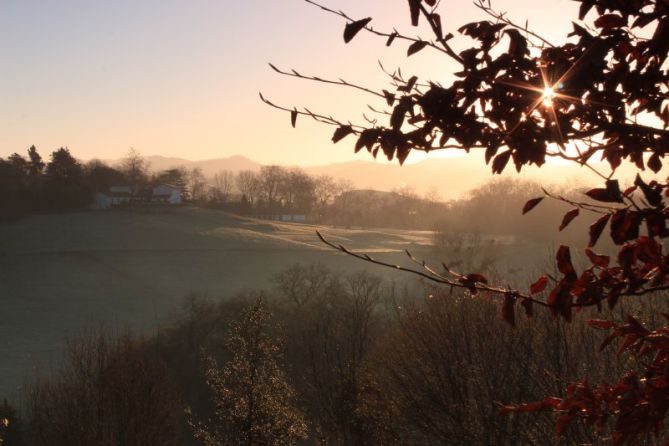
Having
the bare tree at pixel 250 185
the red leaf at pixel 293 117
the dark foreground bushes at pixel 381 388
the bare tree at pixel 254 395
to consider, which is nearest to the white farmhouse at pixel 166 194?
the bare tree at pixel 250 185

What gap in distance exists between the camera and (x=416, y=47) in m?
2.89

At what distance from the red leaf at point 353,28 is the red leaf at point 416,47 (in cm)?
22

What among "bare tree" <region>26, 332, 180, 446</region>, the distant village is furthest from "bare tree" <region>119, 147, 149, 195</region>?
"bare tree" <region>26, 332, 180, 446</region>

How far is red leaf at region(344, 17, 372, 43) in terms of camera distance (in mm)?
2805

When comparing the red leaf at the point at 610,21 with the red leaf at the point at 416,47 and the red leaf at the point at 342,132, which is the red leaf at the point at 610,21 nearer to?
the red leaf at the point at 416,47

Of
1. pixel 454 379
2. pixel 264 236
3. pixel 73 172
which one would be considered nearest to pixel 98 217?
pixel 73 172

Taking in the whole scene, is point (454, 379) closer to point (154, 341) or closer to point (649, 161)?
point (649, 161)

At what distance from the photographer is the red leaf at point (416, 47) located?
2871 millimetres

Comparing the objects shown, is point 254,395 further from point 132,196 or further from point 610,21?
point 132,196

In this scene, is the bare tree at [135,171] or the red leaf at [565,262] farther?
the bare tree at [135,171]

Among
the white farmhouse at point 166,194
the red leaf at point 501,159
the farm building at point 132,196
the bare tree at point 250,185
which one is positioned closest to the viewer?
the red leaf at point 501,159

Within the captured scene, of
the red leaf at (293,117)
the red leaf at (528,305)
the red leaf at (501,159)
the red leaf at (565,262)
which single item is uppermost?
the red leaf at (293,117)

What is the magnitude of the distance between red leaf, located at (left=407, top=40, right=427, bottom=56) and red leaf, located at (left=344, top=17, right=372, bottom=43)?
222 millimetres

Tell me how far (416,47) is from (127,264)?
6514cm
